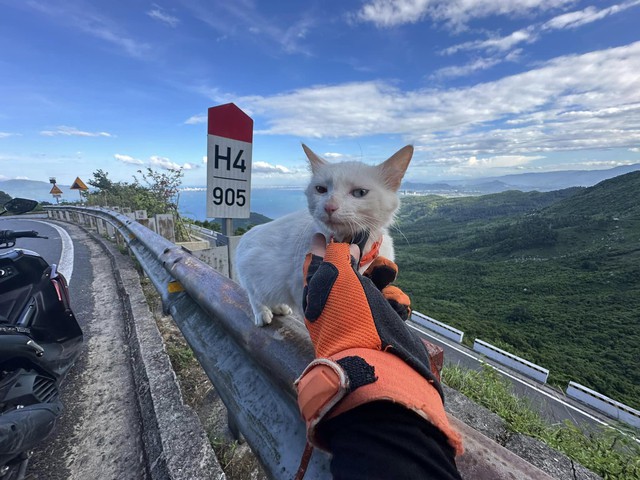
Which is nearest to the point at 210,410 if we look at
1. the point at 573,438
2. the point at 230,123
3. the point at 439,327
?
the point at 230,123

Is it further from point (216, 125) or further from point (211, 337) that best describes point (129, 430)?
point (216, 125)

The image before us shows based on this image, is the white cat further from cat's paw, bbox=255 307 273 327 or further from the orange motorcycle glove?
the orange motorcycle glove

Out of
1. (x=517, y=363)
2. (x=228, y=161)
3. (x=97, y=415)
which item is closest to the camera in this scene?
(x=97, y=415)

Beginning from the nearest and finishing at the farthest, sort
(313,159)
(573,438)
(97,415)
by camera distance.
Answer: (97,415) < (313,159) < (573,438)

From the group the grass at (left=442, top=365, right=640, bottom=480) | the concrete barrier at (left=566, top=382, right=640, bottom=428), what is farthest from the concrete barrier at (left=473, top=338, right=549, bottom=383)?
the grass at (left=442, top=365, right=640, bottom=480)

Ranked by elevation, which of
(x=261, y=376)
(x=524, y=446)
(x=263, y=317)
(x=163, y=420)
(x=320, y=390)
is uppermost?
(x=320, y=390)

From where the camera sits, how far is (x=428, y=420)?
2.20 ft

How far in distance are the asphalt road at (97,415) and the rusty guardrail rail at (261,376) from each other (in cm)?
79

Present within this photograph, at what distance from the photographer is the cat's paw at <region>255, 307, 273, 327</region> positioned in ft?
4.68

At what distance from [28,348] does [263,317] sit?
1.80 metres

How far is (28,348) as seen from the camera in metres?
1.95

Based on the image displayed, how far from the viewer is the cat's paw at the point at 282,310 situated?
5.98 ft

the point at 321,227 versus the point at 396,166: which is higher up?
the point at 396,166

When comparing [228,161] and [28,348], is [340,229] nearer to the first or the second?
[28,348]
